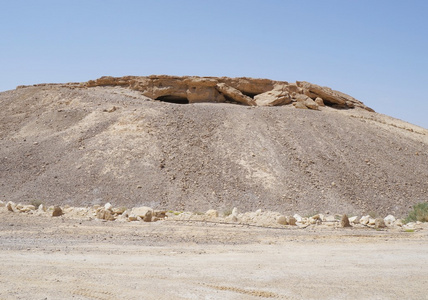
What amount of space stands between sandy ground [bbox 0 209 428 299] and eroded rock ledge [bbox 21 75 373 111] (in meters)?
21.1

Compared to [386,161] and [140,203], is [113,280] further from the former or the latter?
[386,161]

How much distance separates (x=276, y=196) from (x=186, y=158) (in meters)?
5.00

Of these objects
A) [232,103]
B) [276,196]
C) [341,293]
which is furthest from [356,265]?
[232,103]

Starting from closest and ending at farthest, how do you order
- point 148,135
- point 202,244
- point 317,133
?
point 202,244
point 148,135
point 317,133

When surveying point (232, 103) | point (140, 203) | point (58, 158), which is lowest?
point (140, 203)

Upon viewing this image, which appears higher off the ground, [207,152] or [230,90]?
[230,90]

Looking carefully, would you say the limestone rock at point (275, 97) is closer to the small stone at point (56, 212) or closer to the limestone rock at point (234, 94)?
the limestone rock at point (234, 94)

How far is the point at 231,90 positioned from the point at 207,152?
33.9 ft

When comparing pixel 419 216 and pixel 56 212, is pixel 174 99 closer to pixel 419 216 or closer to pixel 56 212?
pixel 56 212

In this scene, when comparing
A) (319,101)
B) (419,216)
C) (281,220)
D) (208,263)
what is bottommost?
(208,263)

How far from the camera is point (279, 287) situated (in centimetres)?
678

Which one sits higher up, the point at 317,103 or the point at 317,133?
the point at 317,103

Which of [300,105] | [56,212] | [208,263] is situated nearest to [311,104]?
[300,105]

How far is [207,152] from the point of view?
2369 centimetres
